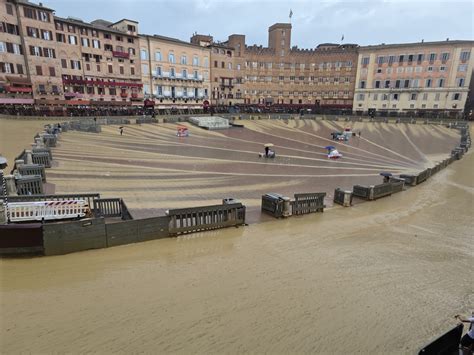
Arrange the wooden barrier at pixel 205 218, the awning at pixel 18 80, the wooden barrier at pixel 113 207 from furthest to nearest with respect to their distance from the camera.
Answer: the awning at pixel 18 80
the wooden barrier at pixel 113 207
the wooden barrier at pixel 205 218

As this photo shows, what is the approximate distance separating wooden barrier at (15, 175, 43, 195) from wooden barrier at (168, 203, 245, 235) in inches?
279

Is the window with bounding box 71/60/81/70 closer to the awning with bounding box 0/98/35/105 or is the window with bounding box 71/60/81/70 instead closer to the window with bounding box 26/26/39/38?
the window with bounding box 26/26/39/38

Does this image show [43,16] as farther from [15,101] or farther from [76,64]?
[15,101]

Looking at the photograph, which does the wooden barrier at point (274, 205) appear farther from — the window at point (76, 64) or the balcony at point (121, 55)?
the balcony at point (121, 55)

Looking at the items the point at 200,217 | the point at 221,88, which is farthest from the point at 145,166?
the point at 221,88

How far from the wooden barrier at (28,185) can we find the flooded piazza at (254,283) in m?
1.76

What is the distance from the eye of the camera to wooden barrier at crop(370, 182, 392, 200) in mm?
16625

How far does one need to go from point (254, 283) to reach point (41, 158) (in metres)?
16.6

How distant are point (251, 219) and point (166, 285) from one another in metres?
5.81

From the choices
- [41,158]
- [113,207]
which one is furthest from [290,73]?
[113,207]

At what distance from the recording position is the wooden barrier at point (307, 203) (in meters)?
13.4

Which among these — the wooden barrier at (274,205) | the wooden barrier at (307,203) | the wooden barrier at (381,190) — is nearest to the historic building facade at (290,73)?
the wooden barrier at (381,190)

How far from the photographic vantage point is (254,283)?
7.85 meters

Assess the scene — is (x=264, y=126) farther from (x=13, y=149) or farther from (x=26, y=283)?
(x=26, y=283)
